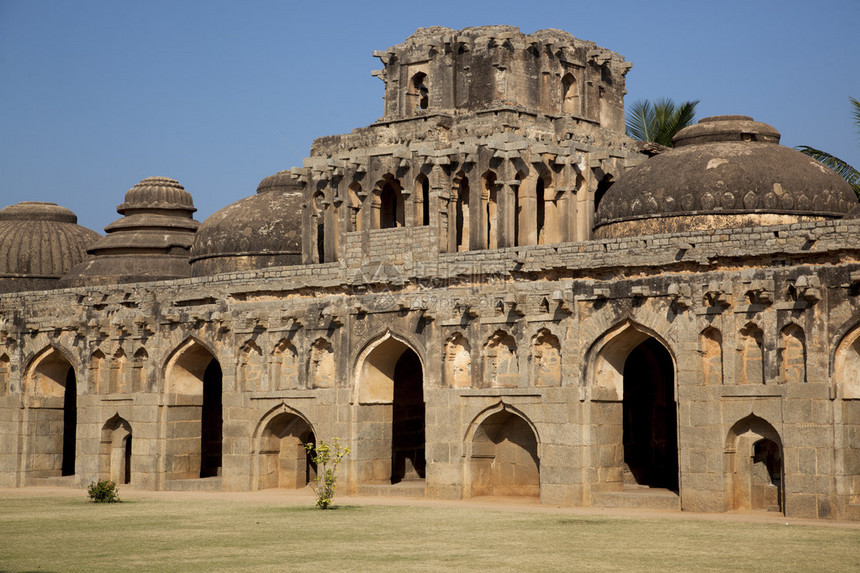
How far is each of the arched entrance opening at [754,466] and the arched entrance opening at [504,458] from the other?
14.3 feet

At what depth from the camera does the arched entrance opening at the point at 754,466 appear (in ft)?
72.0

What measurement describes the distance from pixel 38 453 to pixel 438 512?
45.6 feet

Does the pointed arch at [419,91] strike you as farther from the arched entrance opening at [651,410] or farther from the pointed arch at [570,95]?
the arched entrance opening at [651,410]

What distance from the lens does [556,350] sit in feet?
79.2

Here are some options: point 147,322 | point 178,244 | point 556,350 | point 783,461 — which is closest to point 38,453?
point 147,322

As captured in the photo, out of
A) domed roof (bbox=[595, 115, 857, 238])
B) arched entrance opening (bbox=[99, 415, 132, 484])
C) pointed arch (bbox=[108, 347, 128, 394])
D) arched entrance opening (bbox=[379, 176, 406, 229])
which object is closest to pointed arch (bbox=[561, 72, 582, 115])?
arched entrance opening (bbox=[379, 176, 406, 229])

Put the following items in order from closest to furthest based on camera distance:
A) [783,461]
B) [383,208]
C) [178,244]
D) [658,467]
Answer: [783,461], [658,467], [383,208], [178,244]

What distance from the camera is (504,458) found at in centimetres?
2577

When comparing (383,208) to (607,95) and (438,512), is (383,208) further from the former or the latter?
(438,512)

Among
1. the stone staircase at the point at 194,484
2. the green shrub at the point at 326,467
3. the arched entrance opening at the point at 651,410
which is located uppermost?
the arched entrance opening at the point at 651,410

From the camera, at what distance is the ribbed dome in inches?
1526

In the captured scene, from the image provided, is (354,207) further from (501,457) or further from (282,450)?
(501,457)

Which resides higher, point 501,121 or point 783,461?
point 501,121

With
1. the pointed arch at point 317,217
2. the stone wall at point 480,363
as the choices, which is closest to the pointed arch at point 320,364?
the stone wall at point 480,363
